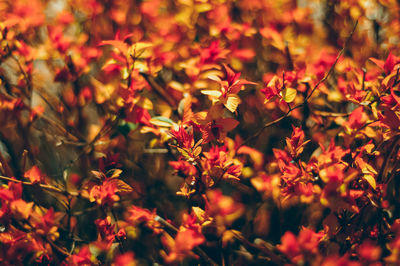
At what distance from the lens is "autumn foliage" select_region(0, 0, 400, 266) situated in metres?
0.77

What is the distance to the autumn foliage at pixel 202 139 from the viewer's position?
77cm

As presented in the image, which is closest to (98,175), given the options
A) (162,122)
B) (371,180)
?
(162,122)

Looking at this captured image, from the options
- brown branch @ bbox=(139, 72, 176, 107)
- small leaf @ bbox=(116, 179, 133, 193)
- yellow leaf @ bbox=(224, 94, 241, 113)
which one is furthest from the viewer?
brown branch @ bbox=(139, 72, 176, 107)

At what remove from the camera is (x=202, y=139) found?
76cm

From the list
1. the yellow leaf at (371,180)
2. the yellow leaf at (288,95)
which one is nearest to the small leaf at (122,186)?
the yellow leaf at (288,95)

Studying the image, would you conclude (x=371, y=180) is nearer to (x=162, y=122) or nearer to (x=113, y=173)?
(x=162, y=122)

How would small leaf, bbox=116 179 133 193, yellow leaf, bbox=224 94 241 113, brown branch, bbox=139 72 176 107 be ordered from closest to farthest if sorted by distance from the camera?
yellow leaf, bbox=224 94 241 113
small leaf, bbox=116 179 133 193
brown branch, bbox=139 72 176 107

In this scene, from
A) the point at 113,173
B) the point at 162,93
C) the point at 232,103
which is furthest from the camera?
the point at 162,93

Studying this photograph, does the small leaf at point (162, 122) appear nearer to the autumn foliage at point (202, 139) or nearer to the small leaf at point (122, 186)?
the autumn foliage at point (202, 139)

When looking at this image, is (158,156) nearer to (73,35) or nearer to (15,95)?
(15,95)

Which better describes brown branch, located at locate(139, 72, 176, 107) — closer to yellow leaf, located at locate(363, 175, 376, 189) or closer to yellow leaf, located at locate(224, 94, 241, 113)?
yellow leaf, located at locate(224, 94, 241, 113)

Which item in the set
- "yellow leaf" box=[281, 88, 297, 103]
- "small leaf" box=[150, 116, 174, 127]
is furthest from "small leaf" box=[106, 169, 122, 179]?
Result: "yellow leaf" box=[281, 88, 297, 103]

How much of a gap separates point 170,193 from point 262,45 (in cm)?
76

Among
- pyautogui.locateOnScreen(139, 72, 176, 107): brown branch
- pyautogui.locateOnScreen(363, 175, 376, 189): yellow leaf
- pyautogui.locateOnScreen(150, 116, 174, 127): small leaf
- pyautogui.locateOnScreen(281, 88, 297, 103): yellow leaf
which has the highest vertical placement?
pyautogui.locateOnScreen(281, 88, 297, 103): yellow leaf
